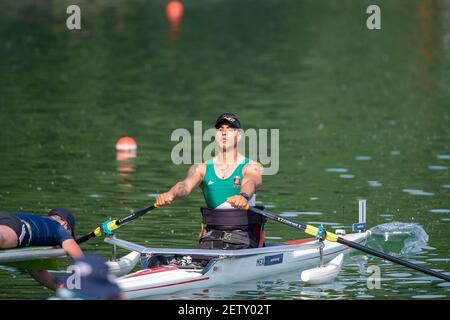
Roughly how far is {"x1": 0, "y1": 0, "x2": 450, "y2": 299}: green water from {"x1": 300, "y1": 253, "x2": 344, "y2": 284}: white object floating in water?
200 millimetres

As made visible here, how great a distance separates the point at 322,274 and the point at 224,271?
58.2 inches

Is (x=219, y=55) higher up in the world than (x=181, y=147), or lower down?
higher up

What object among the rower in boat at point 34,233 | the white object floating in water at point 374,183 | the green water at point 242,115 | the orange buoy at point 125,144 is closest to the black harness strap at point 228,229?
the green water at point 242,115

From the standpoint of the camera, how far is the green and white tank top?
19250mm

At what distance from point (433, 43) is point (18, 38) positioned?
17573 millimetres

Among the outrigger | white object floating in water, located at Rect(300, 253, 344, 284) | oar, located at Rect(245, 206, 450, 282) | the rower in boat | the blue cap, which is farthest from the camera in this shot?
white object floating in water, located at Rect(300, 253, 344, 284)

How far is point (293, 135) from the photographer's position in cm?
3212

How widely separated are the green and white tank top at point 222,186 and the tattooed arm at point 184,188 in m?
0.12

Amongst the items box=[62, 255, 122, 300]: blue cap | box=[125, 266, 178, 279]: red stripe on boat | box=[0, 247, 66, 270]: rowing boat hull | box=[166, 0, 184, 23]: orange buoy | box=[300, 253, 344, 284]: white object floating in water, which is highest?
box=[166, 0, 184, 23]: orange buoy

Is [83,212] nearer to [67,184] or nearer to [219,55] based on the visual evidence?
[67,184]

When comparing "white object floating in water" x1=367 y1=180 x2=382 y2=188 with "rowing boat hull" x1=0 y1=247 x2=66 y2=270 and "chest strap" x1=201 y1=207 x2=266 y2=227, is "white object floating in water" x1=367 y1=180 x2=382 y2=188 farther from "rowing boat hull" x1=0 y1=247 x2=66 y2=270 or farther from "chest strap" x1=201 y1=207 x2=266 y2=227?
"rowing boat hull" x1=0 y1=247 x2=66 y2=270

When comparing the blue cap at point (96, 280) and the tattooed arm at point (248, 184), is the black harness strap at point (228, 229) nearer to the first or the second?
the tattooed arm at point (248, 184)

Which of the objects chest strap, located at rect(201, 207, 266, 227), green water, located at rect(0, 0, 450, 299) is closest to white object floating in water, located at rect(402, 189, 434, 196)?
green water, located at rect(0, 0, 450, 299)
